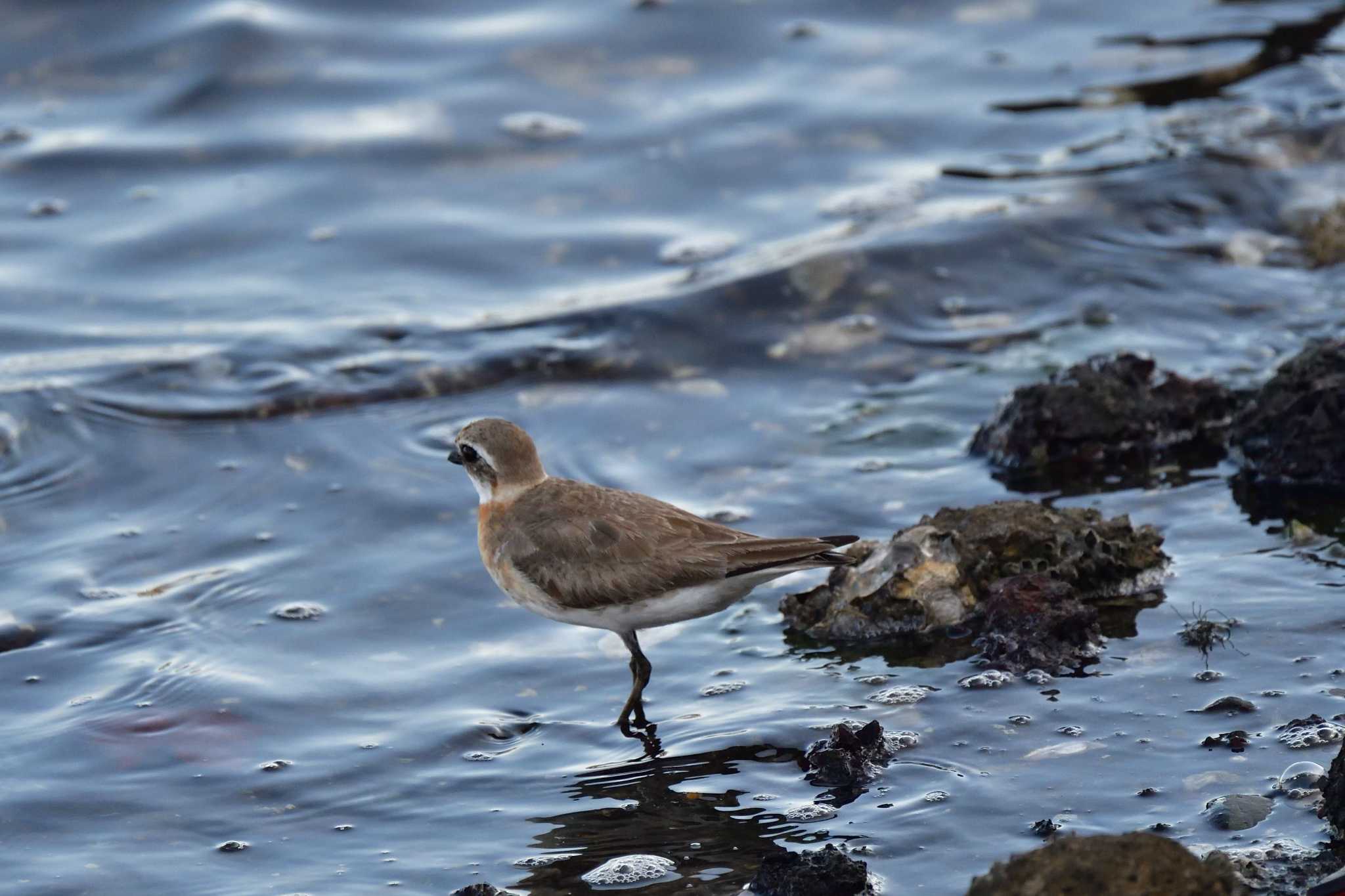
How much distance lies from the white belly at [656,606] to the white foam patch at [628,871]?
138 centimetres

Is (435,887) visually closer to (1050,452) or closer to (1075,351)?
(1050,452)

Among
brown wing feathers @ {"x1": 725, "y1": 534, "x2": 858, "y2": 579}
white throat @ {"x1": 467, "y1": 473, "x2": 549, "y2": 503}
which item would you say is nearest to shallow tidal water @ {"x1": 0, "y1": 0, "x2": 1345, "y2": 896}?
brown wing feathers @ {"x1": 725, "y1": 534, "x2": 858, "y2": 579}

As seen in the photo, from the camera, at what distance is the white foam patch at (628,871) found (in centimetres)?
562

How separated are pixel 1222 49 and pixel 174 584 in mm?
11485

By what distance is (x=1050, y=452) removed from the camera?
9.01m

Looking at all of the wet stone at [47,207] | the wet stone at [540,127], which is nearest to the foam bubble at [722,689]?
the wet stone at [540,127]

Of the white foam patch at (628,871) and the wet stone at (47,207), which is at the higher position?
the wet stone at (47,207)

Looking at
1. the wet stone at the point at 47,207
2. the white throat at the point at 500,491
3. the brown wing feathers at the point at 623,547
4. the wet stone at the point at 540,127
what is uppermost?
the wet stone at the point at 540,127

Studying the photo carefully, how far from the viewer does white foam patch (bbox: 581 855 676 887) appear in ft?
18.4

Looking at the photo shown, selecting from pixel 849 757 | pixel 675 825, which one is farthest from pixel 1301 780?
pixel 675 825

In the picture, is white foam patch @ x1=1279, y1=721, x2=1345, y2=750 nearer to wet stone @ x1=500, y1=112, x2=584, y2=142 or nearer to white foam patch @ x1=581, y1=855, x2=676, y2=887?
white foam patch @ x1=581, y1=855, x2=676, y2=887

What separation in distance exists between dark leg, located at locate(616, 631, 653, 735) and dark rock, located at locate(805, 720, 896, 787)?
969mm

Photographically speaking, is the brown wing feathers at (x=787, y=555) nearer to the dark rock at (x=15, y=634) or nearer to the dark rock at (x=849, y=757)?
the dark rock at (x=849, y=757)

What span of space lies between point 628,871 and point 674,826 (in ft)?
1.31
